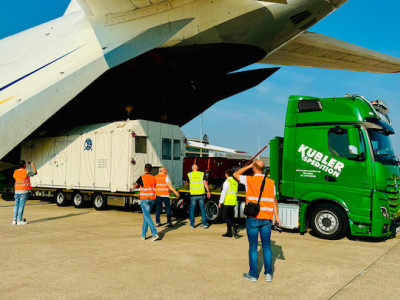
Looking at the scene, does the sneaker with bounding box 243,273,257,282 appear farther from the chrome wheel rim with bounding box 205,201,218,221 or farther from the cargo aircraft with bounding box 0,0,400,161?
the cargo aircraft with bounding box 0,0,400,161

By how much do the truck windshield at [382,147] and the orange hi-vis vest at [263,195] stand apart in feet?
14.7

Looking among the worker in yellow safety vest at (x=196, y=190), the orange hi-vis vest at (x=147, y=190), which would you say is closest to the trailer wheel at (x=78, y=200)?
the worker in yellow safety vest at (x=196, y=190)

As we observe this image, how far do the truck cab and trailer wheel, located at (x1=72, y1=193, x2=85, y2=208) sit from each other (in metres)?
9.23

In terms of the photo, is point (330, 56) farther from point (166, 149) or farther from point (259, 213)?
point (259, 213)

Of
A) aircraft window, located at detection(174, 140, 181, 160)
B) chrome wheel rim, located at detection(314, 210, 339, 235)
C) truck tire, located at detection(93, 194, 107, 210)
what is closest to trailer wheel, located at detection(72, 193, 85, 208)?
truck tire, located at detection(93, 194, 107, 210)

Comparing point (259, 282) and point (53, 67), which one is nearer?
point (259, 282)

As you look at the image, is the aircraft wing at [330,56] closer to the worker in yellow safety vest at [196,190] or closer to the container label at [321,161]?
the container label at [321,161]

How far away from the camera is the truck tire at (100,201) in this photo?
1377cm

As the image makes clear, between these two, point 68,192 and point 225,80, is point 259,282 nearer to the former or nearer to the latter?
point 68,192

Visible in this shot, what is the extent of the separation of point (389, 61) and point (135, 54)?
17390mm

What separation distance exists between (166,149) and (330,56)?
1575 cm

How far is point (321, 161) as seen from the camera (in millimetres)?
8430

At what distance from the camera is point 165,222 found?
11.1 m

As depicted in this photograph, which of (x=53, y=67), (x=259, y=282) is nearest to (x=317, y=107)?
(x=259, y=282)
